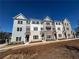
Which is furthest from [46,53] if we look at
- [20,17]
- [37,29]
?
[20,17]

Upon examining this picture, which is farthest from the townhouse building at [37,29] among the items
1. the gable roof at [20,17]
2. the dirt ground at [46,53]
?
the dirt ground at [46,53]

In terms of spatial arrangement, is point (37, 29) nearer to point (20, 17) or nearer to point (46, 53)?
point (20, 17)

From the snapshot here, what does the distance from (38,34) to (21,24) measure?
8889 millimetres

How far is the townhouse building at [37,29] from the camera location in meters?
34.7

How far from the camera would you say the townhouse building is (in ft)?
114

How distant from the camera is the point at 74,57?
10688 millimetres

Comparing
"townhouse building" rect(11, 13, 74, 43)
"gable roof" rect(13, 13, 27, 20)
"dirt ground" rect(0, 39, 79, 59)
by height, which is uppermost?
"gable roof" rect(13, 13, 27, 20)

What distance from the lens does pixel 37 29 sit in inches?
1513

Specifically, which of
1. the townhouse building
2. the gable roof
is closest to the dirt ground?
the townhouse building

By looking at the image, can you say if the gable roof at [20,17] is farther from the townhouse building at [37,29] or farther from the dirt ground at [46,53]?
the dirt ground at [46,53]

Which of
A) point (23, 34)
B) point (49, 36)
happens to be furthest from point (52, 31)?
point (23, 34)

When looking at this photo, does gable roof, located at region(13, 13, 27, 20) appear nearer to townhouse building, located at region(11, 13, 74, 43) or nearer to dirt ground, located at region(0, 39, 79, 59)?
townhouse building, located at region(11, 13, 74, 43)

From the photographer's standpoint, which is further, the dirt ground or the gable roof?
the gable roof

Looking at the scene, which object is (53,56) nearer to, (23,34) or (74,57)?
(74,57)
